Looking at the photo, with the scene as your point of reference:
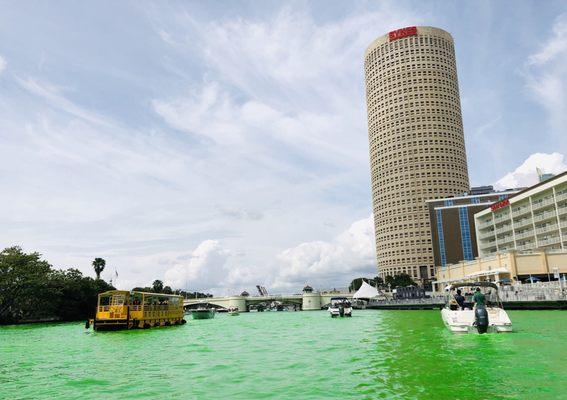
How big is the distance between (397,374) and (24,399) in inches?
618

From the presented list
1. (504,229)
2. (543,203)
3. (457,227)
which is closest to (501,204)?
(504,229)

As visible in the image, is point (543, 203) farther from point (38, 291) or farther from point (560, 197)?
point (38, 291)

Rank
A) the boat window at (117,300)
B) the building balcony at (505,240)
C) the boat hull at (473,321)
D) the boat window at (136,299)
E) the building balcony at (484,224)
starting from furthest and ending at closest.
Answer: the building balcony at (484,224) → the building balcony at (505,240) → the boat window at (136,299) → the boat window at (117,300) → the boat hull at (473,321)

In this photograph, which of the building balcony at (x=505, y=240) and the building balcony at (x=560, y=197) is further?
the building balcony at (x=505, y=240)

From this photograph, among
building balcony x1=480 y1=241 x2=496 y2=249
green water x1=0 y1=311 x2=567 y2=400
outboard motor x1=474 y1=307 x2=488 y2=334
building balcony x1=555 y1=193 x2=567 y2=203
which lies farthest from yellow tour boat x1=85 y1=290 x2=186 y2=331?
building balcony x1=480 y1=241 x2=496 y2=249

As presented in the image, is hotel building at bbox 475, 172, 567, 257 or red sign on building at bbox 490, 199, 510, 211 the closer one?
hotel building at bbox 475, 172, 567, 257

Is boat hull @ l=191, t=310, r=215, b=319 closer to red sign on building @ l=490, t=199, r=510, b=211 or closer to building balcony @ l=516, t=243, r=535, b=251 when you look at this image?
building balcony @ l=516, t=243, r=535, b=251

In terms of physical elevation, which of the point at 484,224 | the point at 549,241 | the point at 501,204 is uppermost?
the point at 501,204

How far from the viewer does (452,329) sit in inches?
1517

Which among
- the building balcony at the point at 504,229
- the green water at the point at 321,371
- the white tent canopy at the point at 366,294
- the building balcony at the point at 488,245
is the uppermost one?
the building balcony at the point at 504,229

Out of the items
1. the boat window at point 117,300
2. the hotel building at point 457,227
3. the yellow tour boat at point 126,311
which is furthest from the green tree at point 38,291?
the hotel building at point 457,227

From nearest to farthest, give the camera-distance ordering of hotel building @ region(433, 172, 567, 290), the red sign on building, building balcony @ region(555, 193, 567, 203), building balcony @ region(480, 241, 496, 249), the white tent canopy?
hotel building @ region(433, 172, 567, 290) < building balcony @ region(555, 193, 567, 203) < the red sign on building < the white tent canopy < building balcony @ region(480, 241, 496, 249)

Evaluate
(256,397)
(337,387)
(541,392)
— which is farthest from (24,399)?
(541,392)

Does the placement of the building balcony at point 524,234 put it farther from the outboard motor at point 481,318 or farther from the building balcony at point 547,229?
the outboard motor at point 481,318
